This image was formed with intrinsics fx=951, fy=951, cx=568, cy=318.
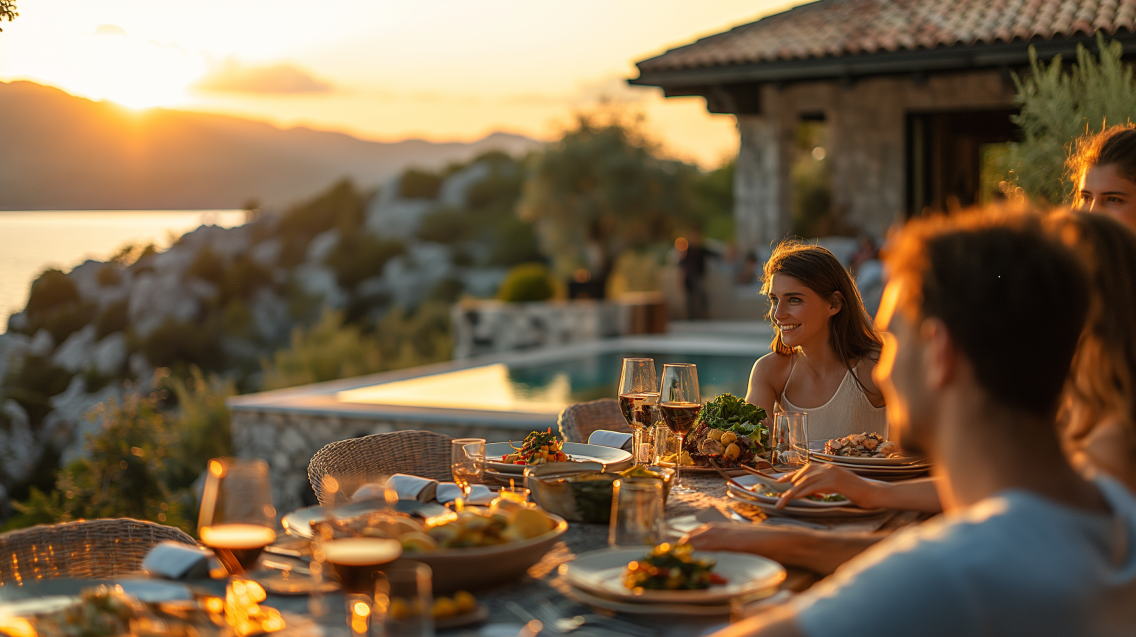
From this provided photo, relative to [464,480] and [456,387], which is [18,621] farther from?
[456,387]

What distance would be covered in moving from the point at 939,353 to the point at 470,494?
1.28 meters

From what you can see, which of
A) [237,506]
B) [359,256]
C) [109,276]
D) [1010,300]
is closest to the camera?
[1010,300]

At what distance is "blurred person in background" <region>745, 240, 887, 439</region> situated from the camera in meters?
3.40

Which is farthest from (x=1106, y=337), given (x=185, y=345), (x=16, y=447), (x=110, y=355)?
(x=185, y=345)

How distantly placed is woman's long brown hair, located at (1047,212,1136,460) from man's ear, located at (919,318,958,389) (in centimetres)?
46

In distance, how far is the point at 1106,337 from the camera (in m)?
1.52

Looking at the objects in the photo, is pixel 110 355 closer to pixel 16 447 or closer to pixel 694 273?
pixel 16 447

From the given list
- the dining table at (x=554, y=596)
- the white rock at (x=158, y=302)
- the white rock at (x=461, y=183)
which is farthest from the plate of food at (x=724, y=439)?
the white rock at (x=461, y=183)

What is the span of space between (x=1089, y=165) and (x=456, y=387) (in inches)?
323

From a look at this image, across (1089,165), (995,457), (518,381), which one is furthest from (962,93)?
(995,457)

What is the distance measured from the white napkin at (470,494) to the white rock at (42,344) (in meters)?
7.68

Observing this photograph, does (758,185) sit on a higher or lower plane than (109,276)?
higher

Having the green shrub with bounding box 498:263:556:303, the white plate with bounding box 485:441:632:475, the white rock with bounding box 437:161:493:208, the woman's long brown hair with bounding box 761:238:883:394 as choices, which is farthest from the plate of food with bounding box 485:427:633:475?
the white rock with bounding box 437:161:493:208

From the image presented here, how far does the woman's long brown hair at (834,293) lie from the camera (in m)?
3.40
